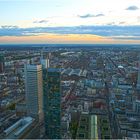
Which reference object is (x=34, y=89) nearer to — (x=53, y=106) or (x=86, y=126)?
(x=53, y=106)

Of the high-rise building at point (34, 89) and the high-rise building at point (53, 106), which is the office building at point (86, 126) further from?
the high-rise building at point (34, 89)

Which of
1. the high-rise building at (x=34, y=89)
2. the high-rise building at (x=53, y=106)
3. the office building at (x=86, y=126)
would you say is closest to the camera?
the office building at (x=86, y=126)

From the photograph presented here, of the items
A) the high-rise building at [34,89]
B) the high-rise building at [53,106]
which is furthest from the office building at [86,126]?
the high-rise building at [34,89]

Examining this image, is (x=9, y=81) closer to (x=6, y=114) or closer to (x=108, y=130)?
(x=6, y=114)

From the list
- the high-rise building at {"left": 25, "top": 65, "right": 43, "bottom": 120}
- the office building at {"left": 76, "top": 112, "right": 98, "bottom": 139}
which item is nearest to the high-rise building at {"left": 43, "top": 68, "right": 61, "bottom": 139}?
the office building at {"left": 76, "top": 112, "right": 98, "bottom": 139}

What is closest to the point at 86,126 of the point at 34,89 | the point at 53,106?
the point at 53,106
